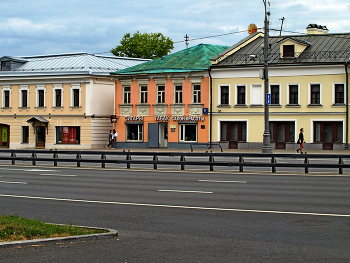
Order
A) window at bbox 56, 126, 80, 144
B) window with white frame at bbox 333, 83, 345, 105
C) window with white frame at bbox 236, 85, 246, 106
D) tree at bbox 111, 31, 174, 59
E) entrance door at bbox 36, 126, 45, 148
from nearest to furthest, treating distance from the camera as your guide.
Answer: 1. window with white frame at bbox 333, 83, 345, 105
2. window with white frame at bbox 236, 85, 246, 106
3. window at bbox 56, 126, 80, 144
4. entrance door at bbox 36, 126, 45, 148
5. tree at bbox 111, 31, 174, 59

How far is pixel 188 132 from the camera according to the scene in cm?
4378

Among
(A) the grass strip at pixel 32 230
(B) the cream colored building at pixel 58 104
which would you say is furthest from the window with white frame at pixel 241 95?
(A) the grass strip at pixel 32 230

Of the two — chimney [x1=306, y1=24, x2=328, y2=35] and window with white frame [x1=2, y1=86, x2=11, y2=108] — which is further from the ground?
chimney [x1=306, y1=24, x2=328, y2=35]

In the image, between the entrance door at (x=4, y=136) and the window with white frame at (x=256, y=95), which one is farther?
the entrance door at (x=4, y=136)

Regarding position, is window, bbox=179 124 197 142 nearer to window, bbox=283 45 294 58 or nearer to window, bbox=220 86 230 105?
window, bbox=220 86 230 105

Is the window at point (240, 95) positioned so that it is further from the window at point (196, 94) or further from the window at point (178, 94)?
the window at point (178, 94)

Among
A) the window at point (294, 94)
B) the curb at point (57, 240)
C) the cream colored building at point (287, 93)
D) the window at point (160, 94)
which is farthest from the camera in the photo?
the window at point (160, 94)

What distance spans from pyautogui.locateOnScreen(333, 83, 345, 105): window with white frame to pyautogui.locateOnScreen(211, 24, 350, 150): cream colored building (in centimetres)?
2

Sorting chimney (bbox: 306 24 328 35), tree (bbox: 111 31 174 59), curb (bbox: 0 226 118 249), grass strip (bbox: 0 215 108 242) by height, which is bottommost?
curb (bbox: 0 226 118 249)

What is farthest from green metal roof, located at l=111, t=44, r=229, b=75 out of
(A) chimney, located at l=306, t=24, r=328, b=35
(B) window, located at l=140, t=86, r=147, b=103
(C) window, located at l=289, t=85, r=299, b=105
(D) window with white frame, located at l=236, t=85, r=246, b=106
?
(A) chimney, located at l=306, t=24, r=328, b=35

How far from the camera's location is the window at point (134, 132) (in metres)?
45.8

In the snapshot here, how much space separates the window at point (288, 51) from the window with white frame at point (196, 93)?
773 centimetres

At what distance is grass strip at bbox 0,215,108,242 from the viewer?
7.79 m

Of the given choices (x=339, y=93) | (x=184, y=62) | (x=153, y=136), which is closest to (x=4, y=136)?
(x=153, y=136)
